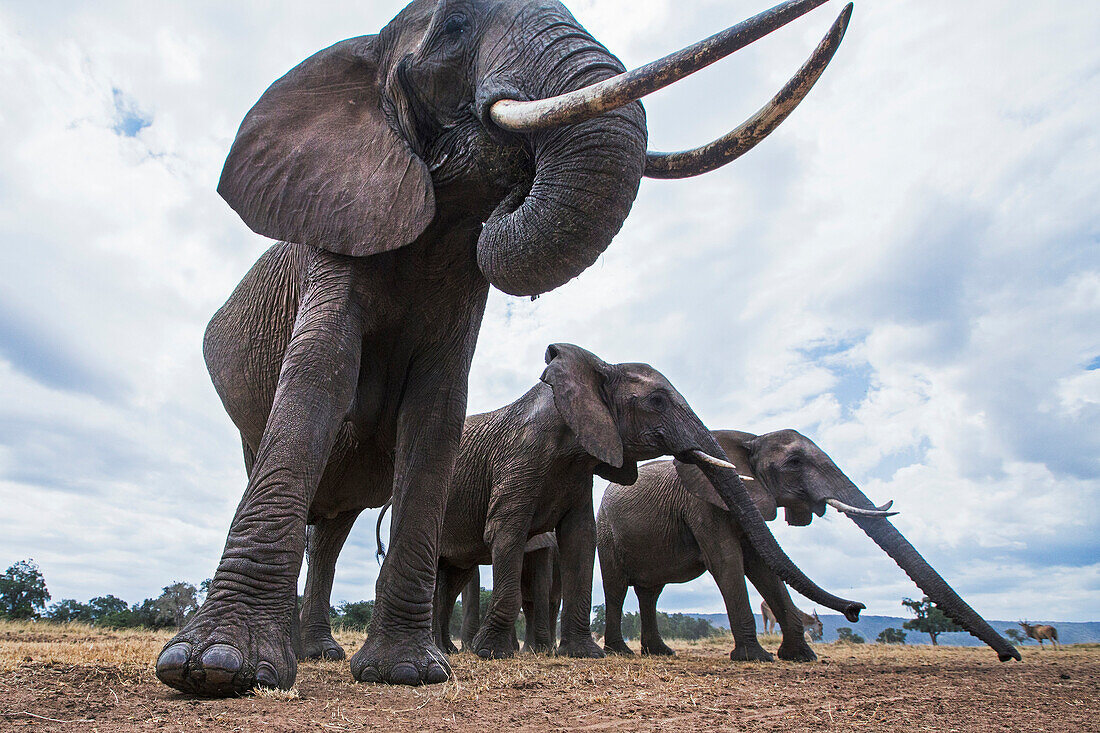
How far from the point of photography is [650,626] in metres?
9.51

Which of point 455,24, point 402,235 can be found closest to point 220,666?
point 402,235

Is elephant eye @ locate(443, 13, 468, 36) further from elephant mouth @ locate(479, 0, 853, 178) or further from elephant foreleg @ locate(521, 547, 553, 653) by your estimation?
elephant foreleg @ locate(521, 547, 553, 653)

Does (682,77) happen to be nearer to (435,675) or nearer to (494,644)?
(435,675)

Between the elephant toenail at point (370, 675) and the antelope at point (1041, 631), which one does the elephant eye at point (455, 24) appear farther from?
the antelope at point (1041, 631)

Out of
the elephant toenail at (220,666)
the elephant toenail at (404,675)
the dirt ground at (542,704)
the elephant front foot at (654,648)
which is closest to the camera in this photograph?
the dirt ground at (542,704)

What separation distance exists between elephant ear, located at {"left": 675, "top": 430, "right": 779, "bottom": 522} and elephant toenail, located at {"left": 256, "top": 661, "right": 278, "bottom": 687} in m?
5.09

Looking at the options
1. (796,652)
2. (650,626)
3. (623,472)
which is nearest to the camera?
(796,652)

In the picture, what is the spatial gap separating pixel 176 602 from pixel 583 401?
39.8 feet

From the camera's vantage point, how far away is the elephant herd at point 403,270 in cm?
312

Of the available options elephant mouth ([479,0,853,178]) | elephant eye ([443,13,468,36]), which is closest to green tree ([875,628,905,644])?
elephant mouth ([479,0,853,178])

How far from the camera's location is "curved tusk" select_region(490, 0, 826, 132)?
253cm

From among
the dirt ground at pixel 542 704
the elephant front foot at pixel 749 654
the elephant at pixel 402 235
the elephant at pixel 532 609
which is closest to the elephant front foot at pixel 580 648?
the elephant at pixel 532 609

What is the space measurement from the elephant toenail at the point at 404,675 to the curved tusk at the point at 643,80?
2433 millimetres

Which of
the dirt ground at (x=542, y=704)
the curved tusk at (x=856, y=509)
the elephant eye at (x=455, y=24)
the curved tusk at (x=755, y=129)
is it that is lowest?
the dirt ground at (x=542, y=704)
